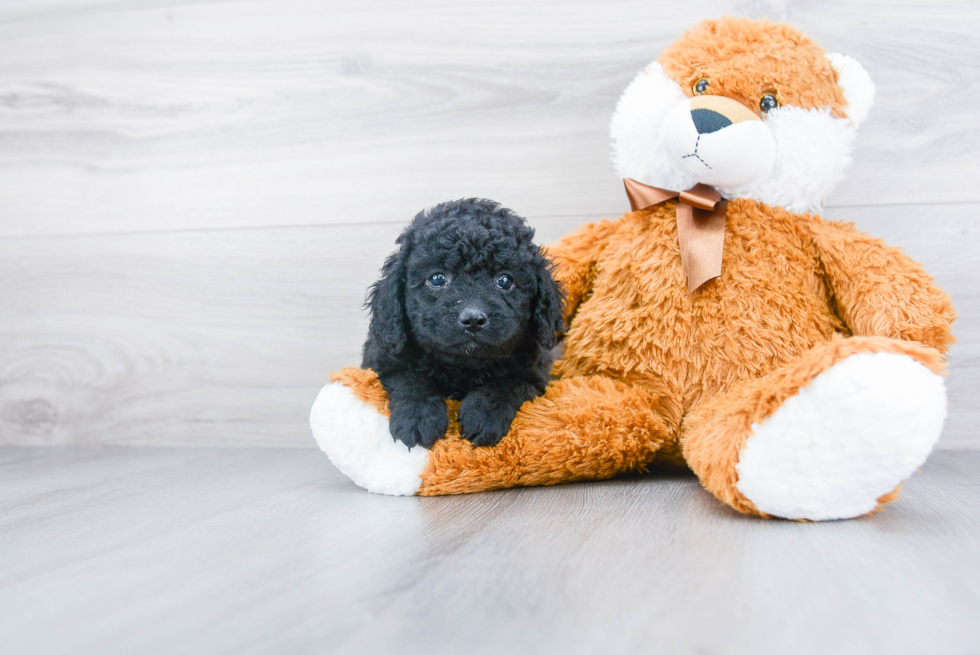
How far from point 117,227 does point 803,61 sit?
56.1 inches

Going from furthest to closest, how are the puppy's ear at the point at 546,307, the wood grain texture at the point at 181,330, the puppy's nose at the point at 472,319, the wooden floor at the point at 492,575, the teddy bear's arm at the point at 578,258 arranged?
the wood grain texture at the point at 181,330
the teddy bear's arm at the point at 578,258
the puppy's ear at the point at 546,307
the puppy's nose at the point at 472,319
the wooden floor at the point at 492,575

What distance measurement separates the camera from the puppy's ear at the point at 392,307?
0.98m

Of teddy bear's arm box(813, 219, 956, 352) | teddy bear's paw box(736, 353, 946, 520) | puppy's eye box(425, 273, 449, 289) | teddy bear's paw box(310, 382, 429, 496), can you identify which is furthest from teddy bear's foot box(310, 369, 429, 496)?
teddy bear's arm box(813, 219, 956, 352)

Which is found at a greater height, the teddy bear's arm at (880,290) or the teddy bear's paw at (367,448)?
the teddy bear's arm at (880,290)

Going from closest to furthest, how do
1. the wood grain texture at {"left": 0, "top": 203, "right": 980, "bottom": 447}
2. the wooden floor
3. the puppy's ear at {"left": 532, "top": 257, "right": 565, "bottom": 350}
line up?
A: the wooden floor < the puppy's ear at {"left": 532, "top": 257, "right": 565, "bottom": 350} < the wood grain texture at {"left": 0, "top": 203, "right": 980, "bottom": 447}

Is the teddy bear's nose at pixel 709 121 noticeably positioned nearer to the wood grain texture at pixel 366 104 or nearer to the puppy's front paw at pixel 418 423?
the wood grain texture at pixel 366 104

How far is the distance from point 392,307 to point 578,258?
13.6 inches

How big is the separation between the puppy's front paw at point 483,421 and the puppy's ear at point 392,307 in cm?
13

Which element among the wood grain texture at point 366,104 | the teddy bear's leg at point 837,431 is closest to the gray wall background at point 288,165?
the wood grain texture at point 366,104

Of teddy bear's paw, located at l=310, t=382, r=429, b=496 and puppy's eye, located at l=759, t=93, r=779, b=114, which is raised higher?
puppy's eye, located at l=759, t=93, r=779, b=114

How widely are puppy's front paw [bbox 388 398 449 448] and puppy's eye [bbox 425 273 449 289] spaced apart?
0.55ft

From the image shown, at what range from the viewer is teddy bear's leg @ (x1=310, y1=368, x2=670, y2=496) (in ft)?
3.17

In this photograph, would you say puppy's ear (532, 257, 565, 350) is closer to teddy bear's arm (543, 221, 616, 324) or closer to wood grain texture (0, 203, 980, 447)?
teddy bear's arm (543, 221, 616, 324)

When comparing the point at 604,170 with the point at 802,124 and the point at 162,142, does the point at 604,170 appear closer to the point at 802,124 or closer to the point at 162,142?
the point at 802,124
